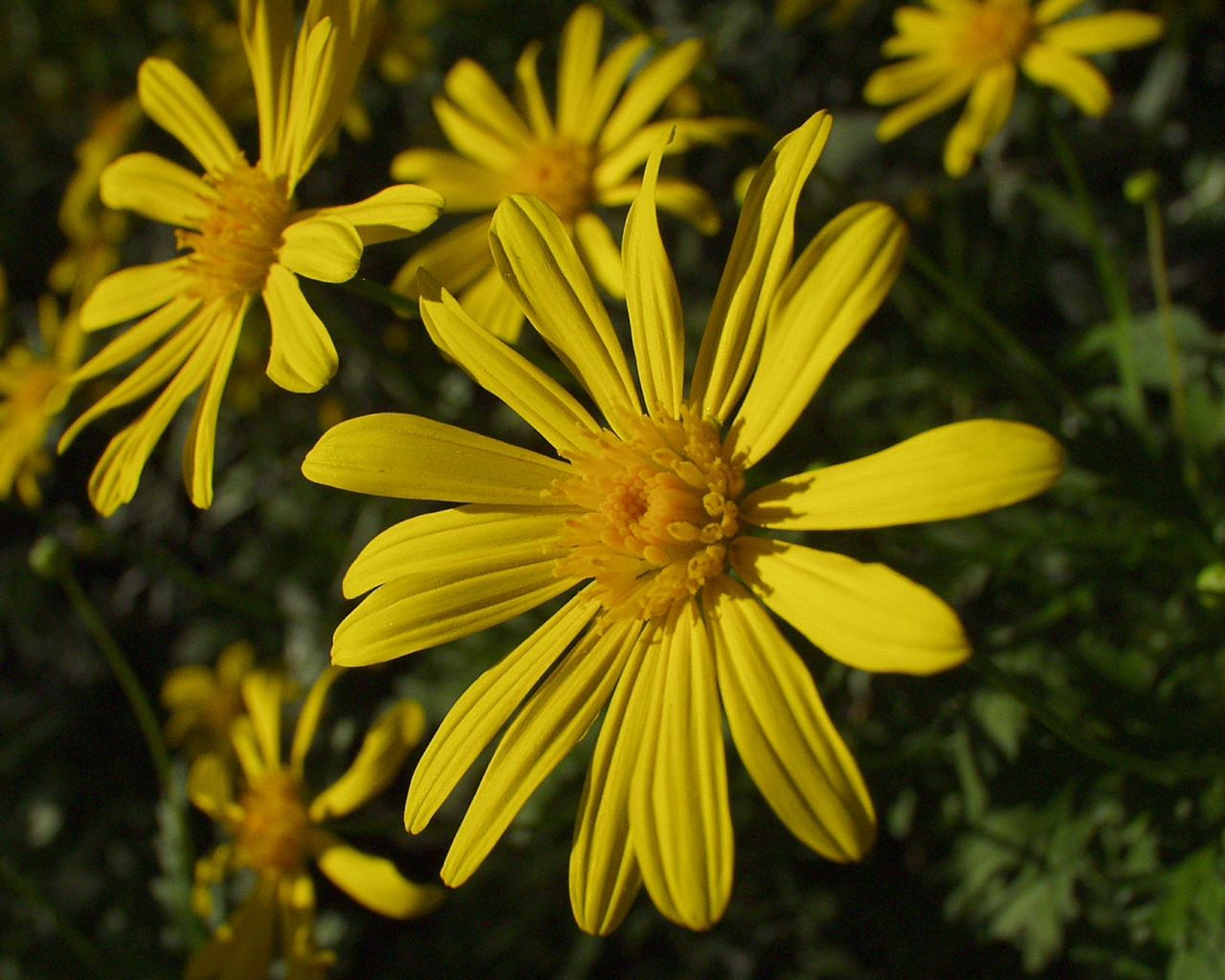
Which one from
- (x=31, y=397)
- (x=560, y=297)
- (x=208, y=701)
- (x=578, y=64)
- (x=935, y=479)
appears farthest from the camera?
(x=208, y=701)

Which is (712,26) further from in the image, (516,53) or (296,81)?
(296,81)

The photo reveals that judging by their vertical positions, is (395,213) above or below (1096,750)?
above

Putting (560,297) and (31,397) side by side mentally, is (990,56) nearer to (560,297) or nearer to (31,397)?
(560,297)

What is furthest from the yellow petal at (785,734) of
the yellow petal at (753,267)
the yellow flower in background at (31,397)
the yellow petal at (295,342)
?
the yellow flower in background at (31,397)

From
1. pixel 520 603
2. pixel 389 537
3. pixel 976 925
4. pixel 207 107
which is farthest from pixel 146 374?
pixel 976 925

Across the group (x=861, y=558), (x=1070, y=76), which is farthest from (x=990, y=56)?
(x=861, y=558)
